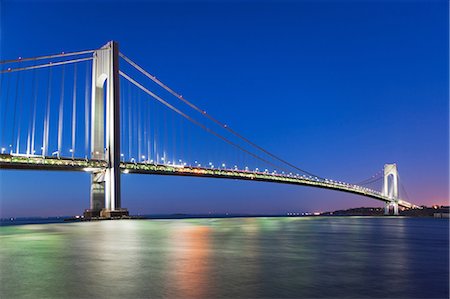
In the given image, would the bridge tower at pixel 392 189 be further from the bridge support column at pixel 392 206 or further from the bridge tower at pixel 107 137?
the bridge tower at pixel 107 137

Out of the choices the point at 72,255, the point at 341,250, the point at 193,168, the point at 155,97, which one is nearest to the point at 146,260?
the point at 72,255

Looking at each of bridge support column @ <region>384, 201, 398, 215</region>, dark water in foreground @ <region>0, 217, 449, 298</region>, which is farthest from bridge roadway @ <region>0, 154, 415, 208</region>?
dark water in foreground @ <region>0, 217, 449, 298</region>

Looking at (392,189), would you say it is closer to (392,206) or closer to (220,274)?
(392,206)

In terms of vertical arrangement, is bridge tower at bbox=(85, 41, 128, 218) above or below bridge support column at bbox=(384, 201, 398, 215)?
above

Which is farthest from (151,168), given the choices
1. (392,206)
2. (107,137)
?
(392,206)

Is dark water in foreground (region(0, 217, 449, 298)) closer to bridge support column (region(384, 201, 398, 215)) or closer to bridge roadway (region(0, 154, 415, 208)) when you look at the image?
bridge roadway (region(0, 154, 415, 208))

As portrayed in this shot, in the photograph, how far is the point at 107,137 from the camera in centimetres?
4762

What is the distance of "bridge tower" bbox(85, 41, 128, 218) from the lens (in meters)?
46.2

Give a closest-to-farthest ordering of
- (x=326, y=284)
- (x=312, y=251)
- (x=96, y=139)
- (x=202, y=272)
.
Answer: (x=326, y=284) → (x=202, y=272) → (x=312, y=251) → (x=96, y=139)

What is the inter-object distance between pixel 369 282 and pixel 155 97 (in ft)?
180

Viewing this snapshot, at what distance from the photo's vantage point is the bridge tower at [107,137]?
151 ft

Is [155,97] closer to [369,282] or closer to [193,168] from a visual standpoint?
[193,168]

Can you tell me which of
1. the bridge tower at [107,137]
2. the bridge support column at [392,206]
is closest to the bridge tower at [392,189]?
the bridge support column at [392,206]

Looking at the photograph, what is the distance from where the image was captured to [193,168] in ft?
185
